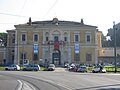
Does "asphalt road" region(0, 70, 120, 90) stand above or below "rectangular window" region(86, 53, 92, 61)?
below

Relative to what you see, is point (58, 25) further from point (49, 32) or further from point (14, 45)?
point (14, 45)

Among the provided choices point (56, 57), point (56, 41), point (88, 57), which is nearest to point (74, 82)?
point (56, 41)

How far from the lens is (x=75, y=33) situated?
356 feet

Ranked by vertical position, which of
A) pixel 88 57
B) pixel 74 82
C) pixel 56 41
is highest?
pixel 56 41

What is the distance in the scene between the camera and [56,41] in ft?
348

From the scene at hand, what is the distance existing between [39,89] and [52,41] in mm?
82701

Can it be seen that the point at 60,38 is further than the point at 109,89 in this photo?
Yes

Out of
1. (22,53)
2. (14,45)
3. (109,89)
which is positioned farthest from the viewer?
(14,45)

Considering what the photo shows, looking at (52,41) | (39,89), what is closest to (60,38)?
A: (52,41)

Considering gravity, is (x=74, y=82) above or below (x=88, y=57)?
below

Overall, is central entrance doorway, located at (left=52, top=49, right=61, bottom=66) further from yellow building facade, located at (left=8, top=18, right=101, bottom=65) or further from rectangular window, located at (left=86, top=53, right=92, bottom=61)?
rectangular window, located at (left=86, top=53, right=92, bottom=61)

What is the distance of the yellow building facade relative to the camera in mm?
106375

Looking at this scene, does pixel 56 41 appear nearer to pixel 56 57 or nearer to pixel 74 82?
pixel 56 57

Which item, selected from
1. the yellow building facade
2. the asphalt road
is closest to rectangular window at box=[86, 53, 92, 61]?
the yellow building facade
